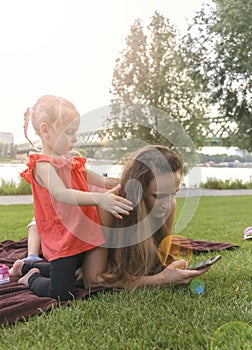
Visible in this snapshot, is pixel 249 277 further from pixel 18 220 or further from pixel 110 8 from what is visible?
pixel 110 8

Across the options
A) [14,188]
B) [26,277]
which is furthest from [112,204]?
[14,188]

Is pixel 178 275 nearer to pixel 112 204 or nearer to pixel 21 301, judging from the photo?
pixel 112 204

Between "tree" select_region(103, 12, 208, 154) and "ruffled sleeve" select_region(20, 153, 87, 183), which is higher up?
"tree" select_region(103, 12, 208, 154)

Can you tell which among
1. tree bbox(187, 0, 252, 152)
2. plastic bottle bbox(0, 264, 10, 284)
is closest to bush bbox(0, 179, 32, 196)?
tree bbox(187, 0, 252, 152)

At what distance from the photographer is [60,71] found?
5586mm

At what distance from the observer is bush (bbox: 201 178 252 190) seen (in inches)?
563

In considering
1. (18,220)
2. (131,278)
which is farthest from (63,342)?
(18,220)

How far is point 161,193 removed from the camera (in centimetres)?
237

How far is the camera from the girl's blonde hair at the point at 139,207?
237cm

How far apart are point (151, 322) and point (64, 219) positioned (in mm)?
717

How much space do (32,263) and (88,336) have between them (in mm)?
1154

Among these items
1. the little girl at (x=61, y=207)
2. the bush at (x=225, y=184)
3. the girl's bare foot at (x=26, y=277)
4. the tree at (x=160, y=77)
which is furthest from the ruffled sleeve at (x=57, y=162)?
the bush at (x=225, y=184)

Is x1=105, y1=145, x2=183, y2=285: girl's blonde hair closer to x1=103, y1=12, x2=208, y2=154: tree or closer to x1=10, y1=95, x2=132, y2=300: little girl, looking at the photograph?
x1=10, y1=95, x2=132, y2=300: little girl

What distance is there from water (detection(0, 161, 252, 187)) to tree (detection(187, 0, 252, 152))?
1432 mm
